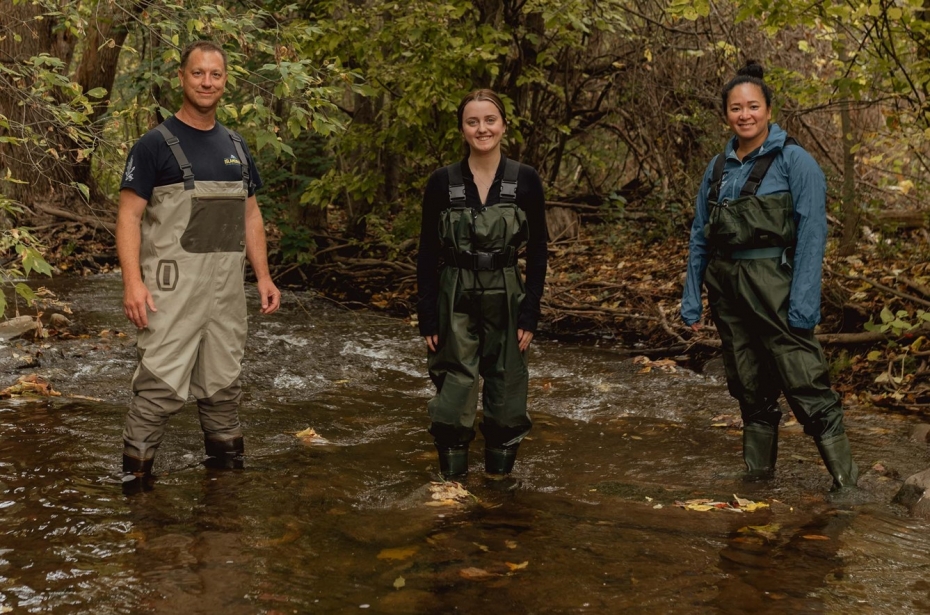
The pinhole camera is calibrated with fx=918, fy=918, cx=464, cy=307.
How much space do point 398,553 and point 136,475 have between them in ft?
5.01

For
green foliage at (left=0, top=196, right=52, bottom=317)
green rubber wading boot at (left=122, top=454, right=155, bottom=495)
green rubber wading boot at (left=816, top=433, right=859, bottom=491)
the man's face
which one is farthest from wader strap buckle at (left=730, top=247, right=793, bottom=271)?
green foliage at (left=0, top=196, right=52, bottom=317)

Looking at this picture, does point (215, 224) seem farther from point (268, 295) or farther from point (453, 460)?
point (453, 460)

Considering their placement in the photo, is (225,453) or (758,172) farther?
(225,453)

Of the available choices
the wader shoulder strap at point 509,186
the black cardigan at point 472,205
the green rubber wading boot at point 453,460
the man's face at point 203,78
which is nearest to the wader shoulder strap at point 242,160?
the man's face at point 203,78

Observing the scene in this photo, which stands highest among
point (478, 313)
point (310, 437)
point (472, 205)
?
point (472, 205)

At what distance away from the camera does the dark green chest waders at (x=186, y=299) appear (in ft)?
14.2

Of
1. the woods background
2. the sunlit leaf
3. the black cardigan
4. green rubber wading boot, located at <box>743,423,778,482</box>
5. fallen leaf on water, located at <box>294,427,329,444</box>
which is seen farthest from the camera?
the woods background

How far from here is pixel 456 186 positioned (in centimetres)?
452

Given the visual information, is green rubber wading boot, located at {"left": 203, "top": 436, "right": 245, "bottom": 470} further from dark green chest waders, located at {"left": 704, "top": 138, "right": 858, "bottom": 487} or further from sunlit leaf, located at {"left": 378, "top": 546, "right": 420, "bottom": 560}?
dark green chest waders, located at {"left": 704, "top": 138, "right": 858, "bottom": 487}

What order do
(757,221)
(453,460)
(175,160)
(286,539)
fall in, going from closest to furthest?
(286,539) → (175,160) → (757,221) → (453,460)

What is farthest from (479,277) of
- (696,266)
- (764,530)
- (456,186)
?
(764,530)

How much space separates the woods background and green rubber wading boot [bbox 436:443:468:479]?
2.34 metres

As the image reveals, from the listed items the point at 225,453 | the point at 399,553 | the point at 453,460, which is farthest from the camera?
the point at 225,453

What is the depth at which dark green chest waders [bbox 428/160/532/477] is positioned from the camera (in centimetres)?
448
